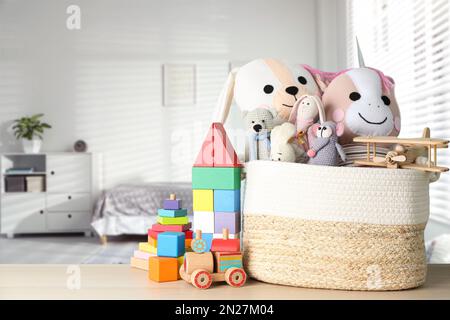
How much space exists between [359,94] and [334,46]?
412cm

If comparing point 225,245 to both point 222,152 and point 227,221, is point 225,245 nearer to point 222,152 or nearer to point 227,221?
point 227,221

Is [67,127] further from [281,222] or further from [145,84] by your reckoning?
[281,222]

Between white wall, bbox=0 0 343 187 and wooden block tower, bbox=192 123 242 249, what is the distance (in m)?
4.37

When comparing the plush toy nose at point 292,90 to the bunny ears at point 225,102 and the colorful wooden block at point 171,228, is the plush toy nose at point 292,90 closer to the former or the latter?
the bunny ears at point 225,102

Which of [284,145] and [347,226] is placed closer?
[347,226]

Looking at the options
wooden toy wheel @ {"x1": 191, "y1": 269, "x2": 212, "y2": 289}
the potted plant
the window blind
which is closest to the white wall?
the potted plant

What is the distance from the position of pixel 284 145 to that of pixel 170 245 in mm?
252

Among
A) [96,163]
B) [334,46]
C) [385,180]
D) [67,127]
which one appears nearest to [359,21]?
[334,46]

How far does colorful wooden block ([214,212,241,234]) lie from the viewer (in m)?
0.83

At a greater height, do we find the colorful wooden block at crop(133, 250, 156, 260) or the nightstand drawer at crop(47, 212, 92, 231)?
the colorful wooden block at crop(133, 250, 156, 260)

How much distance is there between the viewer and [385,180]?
2.39 ft

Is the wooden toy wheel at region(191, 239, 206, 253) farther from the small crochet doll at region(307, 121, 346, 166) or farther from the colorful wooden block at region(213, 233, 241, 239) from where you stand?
the small crochet doll at region(307, 121, 346, 166)

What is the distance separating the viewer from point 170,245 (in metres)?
0.83

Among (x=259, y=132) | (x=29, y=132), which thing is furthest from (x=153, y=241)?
(x=29, y=132)
